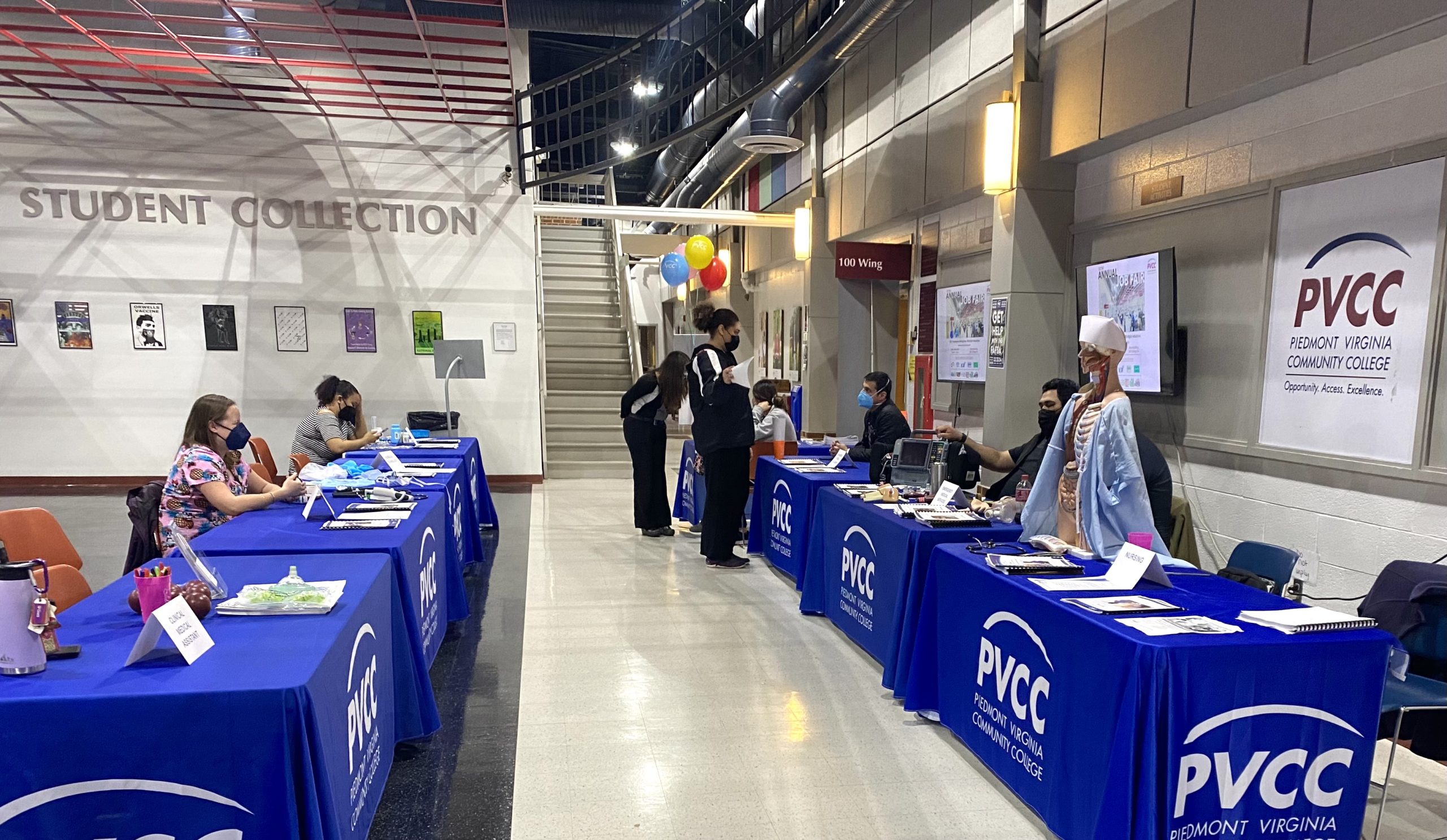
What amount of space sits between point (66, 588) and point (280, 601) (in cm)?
91

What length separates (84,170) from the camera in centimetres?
743

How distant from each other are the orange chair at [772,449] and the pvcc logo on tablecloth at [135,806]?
3.93 metres

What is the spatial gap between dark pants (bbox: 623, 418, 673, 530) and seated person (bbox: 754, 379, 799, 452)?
75cm

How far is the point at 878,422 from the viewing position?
482 centimetres

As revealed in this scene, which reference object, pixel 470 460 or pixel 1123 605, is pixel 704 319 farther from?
pixel 1123 605

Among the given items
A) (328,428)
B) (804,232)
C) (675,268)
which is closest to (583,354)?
(675,268)

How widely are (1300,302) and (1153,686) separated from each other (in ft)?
8.78

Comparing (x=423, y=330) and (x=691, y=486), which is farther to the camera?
(x=423, y=330)

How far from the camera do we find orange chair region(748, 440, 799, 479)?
Answer: 5.36 m

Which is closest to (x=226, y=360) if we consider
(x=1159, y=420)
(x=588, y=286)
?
(x=588, y=286)

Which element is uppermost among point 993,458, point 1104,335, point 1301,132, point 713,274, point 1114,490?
point 713,274

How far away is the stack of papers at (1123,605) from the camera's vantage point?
210 cm

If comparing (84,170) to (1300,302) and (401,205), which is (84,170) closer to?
(401,205)

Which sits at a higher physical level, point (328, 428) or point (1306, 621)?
point (328, 428)
